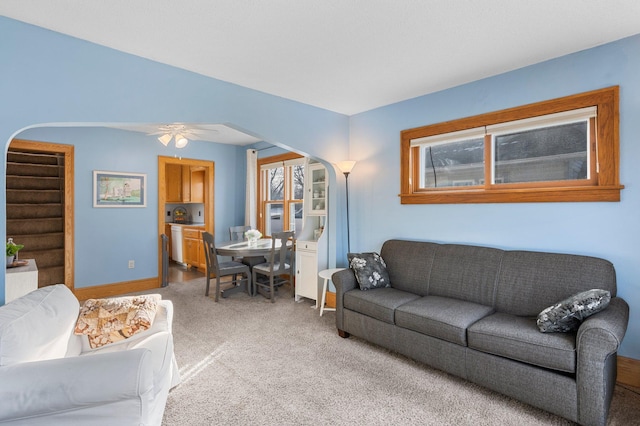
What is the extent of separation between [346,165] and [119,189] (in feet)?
11.3

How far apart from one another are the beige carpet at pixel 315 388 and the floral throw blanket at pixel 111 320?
572 millimetres

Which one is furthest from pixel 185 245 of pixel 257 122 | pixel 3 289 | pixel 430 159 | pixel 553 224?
pixel 553 224

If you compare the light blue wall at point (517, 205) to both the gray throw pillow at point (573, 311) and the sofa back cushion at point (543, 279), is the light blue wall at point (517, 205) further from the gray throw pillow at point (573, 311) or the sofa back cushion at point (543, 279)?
the gray throw pillow at point (573, 311)

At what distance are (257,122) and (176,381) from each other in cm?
239

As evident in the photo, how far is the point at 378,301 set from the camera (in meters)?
2.98

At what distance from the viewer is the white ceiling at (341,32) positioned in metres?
2.03

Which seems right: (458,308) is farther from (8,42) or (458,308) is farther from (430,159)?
(8,42)

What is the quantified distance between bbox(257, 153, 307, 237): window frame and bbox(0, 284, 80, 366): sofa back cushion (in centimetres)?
384

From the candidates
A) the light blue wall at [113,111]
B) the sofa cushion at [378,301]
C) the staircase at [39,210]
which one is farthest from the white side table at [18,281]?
the sofa cushion at [378,301]

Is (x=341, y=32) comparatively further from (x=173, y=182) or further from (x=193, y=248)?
(x=173, y=182)

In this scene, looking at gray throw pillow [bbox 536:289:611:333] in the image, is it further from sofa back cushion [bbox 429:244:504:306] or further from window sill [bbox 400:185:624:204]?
window sill [bbox 400:185:624:204]

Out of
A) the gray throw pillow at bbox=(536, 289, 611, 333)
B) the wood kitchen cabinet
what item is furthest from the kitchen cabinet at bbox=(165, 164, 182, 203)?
the gray throw pillow at bbox=(536, 289, 611, 333)

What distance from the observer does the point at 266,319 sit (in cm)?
386

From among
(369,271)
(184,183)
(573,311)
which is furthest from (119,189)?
(573,311)
